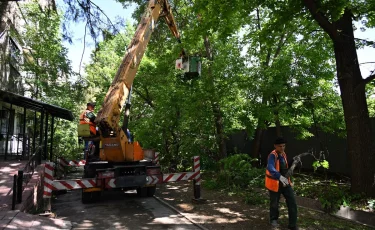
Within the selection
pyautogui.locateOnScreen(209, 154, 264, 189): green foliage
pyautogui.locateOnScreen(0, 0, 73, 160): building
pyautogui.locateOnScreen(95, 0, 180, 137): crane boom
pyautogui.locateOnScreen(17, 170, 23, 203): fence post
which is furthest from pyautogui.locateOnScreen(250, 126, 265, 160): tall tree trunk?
pyautogui.locateOnScreen(17, 170, 23, 203): fence post

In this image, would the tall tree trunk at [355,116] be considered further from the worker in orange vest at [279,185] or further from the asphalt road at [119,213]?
the asphalt road at [119,213]

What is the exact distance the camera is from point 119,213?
25.9 ft

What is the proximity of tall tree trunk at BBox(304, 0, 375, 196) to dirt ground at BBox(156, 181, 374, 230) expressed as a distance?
1.42 meters

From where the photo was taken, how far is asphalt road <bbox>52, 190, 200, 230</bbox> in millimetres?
6781

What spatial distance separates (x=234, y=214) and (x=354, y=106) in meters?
4.14

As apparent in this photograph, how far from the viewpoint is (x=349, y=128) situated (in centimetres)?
814

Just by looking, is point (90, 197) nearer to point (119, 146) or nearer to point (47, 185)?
point (119, 146)

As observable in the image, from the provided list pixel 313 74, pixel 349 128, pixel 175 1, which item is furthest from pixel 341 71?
pixel 175 1

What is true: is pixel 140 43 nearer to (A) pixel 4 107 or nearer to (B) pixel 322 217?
(B) pixel 322 217

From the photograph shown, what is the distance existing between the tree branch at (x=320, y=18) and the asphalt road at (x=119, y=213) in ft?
19.0

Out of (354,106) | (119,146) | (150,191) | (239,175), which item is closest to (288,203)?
(354,106)

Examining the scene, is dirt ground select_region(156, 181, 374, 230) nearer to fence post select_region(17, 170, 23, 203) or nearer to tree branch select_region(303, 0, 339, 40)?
fence post select_region(17, 170, 23, 203)

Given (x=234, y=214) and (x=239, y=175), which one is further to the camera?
(x=239, y=175)

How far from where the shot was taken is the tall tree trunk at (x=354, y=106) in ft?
25.6
